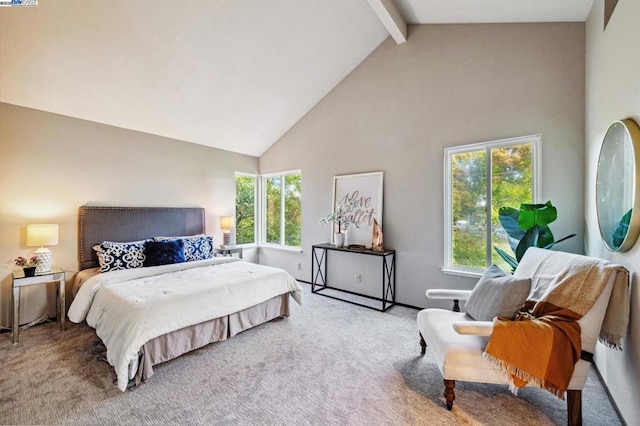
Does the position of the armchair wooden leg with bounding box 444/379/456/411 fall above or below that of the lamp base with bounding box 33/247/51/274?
below

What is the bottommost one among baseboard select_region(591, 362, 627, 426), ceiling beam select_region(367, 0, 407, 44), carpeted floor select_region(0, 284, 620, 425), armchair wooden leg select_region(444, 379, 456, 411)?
carpeted floor select_region(0, 284, 620, 425)

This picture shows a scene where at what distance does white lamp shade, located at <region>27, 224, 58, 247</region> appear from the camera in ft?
9.53

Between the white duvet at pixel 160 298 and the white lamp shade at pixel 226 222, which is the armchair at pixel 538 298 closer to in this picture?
the white duvet at pixel 160 298

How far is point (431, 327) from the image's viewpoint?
2098mm

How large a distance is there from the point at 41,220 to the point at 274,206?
335 cm

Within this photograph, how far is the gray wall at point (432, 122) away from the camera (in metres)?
2.69

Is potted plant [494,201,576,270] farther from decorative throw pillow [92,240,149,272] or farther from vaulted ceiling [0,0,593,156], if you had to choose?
decorative throw pillow [92,240,149,272]

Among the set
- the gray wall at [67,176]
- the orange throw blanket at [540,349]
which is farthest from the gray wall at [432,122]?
the gray wall at [67,176]

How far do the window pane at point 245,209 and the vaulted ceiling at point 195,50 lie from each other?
1.41 m

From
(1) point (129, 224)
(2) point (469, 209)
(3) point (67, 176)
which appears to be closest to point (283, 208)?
(1) point (129, 224)

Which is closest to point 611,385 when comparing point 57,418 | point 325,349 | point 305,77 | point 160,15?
point 325,349

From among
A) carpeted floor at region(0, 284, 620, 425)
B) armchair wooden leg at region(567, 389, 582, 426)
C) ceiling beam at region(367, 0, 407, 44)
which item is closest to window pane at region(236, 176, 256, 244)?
carpeted floor at region(0, 284, 620, 425)

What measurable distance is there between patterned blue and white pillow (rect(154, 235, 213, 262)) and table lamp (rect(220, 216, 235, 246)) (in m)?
0.65

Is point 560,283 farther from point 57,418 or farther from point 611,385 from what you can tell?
point 57,418
